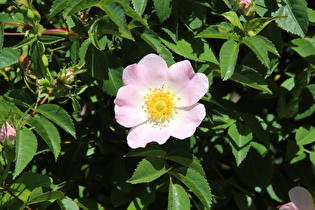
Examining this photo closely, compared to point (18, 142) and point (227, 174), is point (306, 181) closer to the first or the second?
point (227, 174)

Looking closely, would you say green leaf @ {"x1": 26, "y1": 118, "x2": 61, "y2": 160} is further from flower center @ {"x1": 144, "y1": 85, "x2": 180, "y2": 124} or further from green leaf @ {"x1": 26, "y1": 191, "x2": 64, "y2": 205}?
flower center @ {"x1": 144, "y1": 85, "x2": 180, "y2": 124}

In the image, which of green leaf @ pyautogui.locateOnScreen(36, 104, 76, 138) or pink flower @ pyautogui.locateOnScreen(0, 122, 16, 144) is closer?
pink flower @ pyautogui.locateOnScreen(0, 122, 16, 144)

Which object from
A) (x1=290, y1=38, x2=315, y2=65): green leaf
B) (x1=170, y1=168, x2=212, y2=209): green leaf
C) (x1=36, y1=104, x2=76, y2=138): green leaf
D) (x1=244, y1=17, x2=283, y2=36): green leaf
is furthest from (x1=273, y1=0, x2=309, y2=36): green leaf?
(x1=36, y1=104, x2=76, y2=138): green leaf

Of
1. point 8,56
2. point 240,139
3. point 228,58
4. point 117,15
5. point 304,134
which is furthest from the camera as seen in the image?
point 304,134

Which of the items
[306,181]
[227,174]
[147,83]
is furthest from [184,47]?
[227,174]

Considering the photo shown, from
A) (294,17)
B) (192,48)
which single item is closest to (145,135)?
(192,48)

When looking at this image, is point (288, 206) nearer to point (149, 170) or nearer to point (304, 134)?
point (304, 134)

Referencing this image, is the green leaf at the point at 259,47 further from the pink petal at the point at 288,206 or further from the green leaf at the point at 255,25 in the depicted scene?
the pink petal at the point at 288,206
